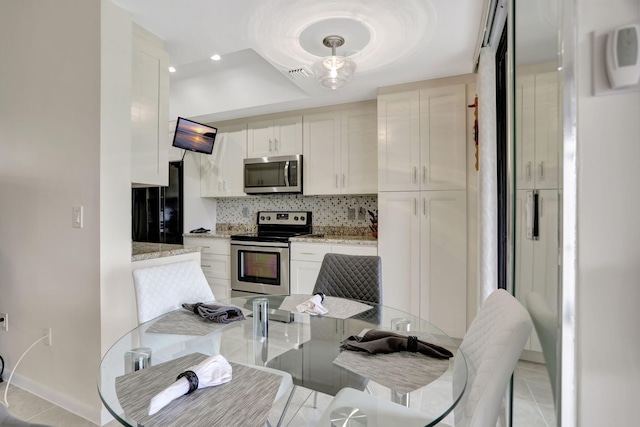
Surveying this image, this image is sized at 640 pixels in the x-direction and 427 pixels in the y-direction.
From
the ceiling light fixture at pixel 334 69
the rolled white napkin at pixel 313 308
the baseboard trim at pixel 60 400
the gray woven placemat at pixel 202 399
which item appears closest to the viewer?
the gray woven placemat at pixel 202 399

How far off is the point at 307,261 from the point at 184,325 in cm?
203

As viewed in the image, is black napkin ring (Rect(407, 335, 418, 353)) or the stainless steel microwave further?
the stainless steel microwave

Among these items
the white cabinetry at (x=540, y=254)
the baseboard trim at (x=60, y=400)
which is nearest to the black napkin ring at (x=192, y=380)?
the white cabinetry at (x=540, y=254)

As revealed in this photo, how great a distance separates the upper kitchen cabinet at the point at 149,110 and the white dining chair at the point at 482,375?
188 cm

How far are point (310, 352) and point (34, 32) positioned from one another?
104 inches

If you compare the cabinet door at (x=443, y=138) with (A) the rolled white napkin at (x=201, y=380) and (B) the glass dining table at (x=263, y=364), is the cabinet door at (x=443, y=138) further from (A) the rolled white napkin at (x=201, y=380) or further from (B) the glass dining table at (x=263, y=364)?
(A) the rolled white napkin at (x=201, y=380)

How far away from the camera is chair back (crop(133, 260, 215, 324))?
5.51ft

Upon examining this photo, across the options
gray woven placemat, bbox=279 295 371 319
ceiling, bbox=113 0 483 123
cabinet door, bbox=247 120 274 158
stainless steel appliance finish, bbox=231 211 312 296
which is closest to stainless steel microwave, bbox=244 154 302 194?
cabinet door, bbox=247 120 274 158

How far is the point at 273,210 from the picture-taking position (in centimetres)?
430

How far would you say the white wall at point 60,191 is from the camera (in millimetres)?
1817

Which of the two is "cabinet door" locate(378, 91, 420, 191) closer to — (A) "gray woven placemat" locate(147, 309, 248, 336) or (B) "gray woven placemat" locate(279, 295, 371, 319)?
(B) "gray woven placemat" locate(279, 295, 371, 319)

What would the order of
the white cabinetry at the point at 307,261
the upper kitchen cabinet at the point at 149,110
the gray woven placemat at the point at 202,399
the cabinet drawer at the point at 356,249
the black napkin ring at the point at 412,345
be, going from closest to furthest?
the gray woven placemat at the point at 202,399, the black napkin ring at the point at 412,345, the upper kitchen cabinet at the point at 149,110, the cabinet drawer at the point at 356,249, the white cabinetry at the point at 307,261

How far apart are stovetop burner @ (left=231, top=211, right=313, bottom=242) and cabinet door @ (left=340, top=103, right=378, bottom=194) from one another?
2.52ft

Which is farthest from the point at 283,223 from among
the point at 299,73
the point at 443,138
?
the point at 443,138
